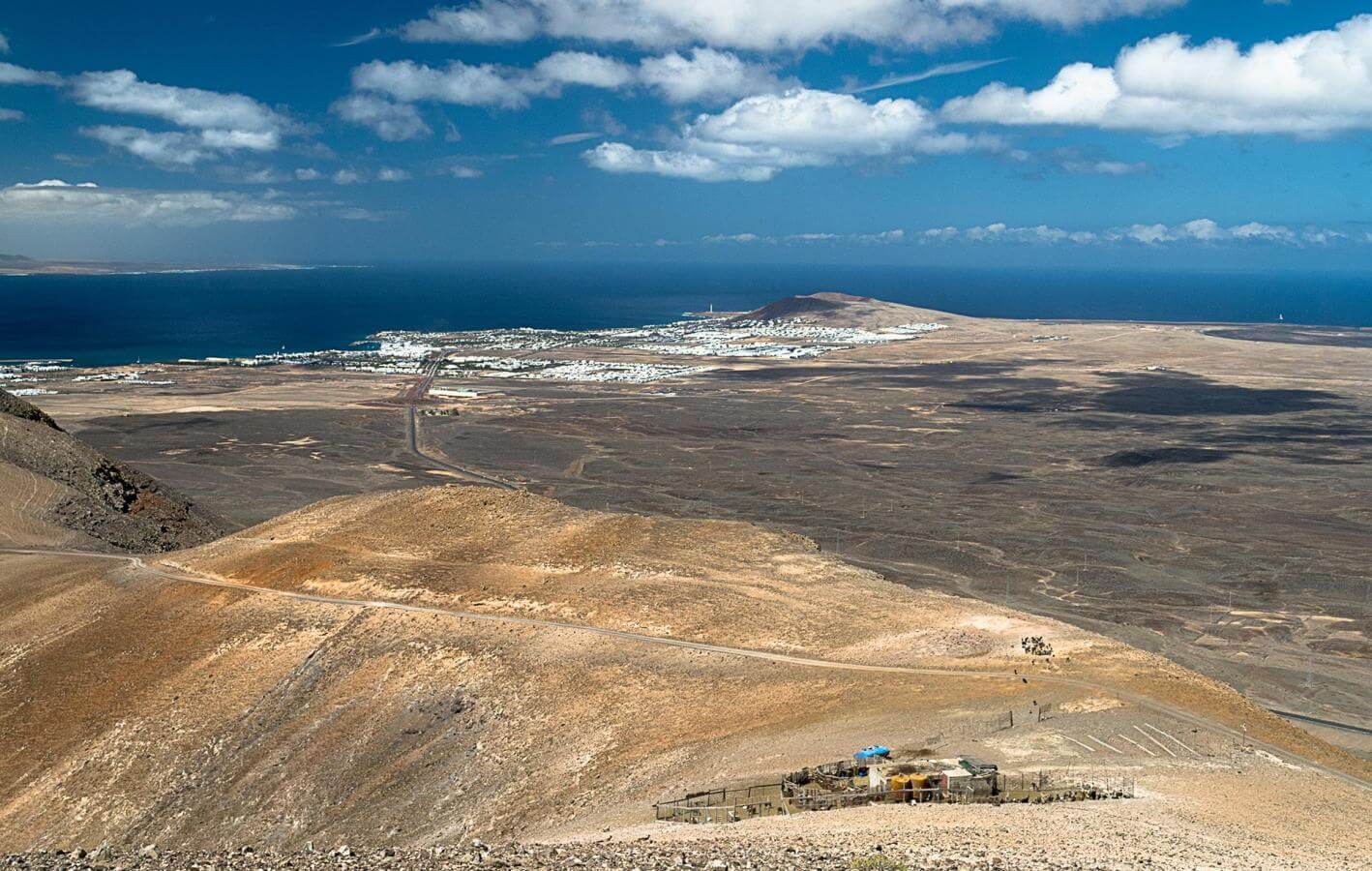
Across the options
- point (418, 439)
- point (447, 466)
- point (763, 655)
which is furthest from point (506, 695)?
Result: point (418, 439)

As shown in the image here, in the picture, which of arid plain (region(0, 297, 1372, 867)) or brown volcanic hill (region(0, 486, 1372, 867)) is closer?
arid plain (region(0, 297, 1372, 867))

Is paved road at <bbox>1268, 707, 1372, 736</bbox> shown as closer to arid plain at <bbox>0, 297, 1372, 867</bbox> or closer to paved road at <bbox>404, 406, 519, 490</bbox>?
arid plain at <bbox>0, 297, 1372, 867</bbox>

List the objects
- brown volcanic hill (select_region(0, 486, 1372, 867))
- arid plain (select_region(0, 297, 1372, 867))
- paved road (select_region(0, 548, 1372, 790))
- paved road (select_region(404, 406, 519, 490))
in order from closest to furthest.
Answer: arid plain (select_region(0, 297, 1372, 867)), brown volcanic hill (select_region(0, 486, 1372, 867)), paved road (select_region(0, 548, 1372, 790)), paved road (select_region(404, 406, 519, 490))

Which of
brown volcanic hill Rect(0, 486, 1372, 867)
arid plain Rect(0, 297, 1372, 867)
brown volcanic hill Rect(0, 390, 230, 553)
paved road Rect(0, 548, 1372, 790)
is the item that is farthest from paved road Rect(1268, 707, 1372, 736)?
brown volcanic hill Rect(0, 390, 230, 553)

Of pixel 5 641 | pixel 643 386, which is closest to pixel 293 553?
pixel 5 641

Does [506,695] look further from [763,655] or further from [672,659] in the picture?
[763,655]

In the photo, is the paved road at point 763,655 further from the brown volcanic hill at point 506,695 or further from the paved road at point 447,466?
the paved road at point 447,466
